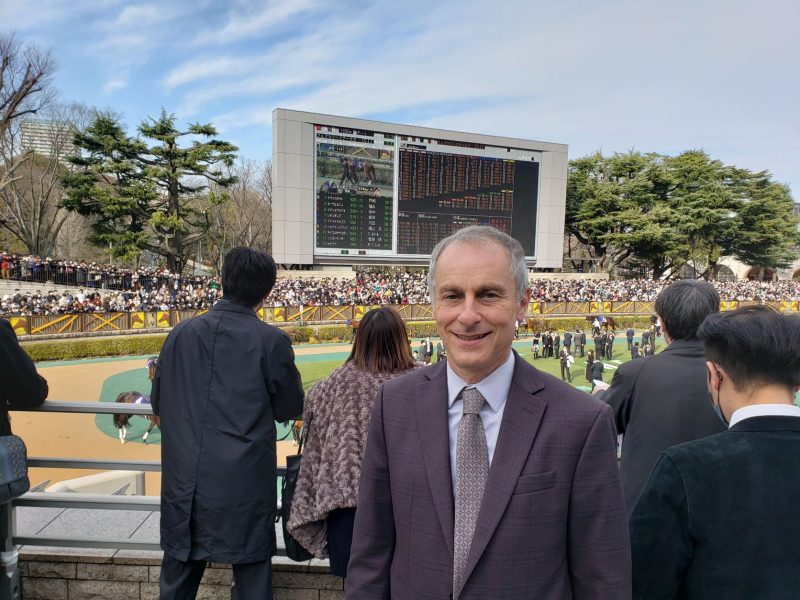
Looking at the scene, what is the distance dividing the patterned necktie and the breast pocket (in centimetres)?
9

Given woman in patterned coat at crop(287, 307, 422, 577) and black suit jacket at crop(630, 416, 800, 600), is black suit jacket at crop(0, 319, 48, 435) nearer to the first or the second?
woman in patterned coat at crop(287, 307, 422, 577)

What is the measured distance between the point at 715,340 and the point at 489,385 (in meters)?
0.67

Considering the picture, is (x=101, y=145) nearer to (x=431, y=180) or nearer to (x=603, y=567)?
(x=431, y=180)

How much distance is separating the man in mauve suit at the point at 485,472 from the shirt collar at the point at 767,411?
0.39m

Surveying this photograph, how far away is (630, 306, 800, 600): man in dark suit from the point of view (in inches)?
50.6

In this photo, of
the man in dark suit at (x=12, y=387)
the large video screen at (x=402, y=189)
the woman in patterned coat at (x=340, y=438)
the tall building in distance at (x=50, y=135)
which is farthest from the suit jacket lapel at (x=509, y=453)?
the tall building in distance at (x=50, y=135)

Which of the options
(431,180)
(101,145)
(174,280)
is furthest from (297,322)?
(101,145)

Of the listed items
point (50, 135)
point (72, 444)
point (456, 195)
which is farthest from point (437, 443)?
point (50, 135)

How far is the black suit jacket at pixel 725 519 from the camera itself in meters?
1.28

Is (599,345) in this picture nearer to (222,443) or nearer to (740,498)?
(222,443)

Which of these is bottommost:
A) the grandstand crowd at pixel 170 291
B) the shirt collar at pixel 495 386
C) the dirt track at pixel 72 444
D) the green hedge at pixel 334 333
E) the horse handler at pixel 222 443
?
the dirt track at pixel 72 444

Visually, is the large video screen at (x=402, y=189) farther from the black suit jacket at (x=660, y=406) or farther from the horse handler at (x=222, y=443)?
the black suit jacket at (x=660, y=406)

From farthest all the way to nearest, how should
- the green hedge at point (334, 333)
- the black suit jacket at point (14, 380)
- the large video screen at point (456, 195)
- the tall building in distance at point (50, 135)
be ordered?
the tall building in distance at point (50, 135) < the large video screen at point (456, 195) < the green hedge at point (334, 333) < the black suit jacket at point (14, 380)

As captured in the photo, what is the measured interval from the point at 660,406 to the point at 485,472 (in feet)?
3.73
